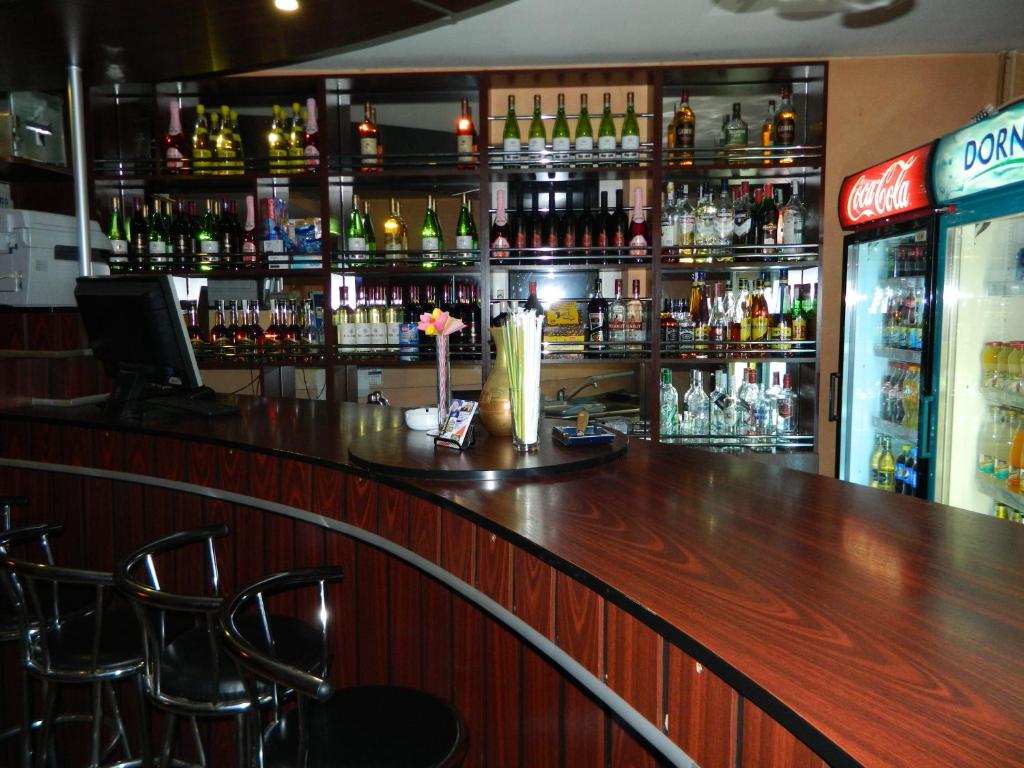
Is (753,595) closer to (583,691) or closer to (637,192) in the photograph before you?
(583,691)

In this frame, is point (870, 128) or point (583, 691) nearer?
point (583, 691)

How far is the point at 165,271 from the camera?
12.2 feet

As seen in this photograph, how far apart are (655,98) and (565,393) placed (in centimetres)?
147

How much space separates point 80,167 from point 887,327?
3483mm

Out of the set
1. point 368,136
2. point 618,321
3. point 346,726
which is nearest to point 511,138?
point 368,136

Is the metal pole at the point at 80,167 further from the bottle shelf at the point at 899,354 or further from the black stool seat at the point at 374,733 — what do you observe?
the bottle shelf at the point at 899,354

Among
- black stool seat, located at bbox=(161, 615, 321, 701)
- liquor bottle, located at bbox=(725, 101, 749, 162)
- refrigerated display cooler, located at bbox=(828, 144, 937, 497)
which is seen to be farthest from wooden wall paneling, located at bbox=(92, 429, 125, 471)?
liquor bottle, located at bbox=(725, 101, 749, 162)

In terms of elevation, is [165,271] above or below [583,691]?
above

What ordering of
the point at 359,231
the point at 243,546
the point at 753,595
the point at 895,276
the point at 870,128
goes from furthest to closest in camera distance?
1. the point at 359,231
2. the point at 870,128
3. the point at 895,276
4. the point at 243,546
5. the point at 753,595

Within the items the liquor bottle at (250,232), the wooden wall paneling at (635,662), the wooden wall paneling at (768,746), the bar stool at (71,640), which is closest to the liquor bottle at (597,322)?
the liquor bottle at (250,232)

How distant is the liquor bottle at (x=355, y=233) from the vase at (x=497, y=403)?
75.4 inches

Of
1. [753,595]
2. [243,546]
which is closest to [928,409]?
[753,595]

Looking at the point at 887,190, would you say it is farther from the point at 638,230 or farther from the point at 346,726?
the point at 346,726

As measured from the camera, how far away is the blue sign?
2113mm
